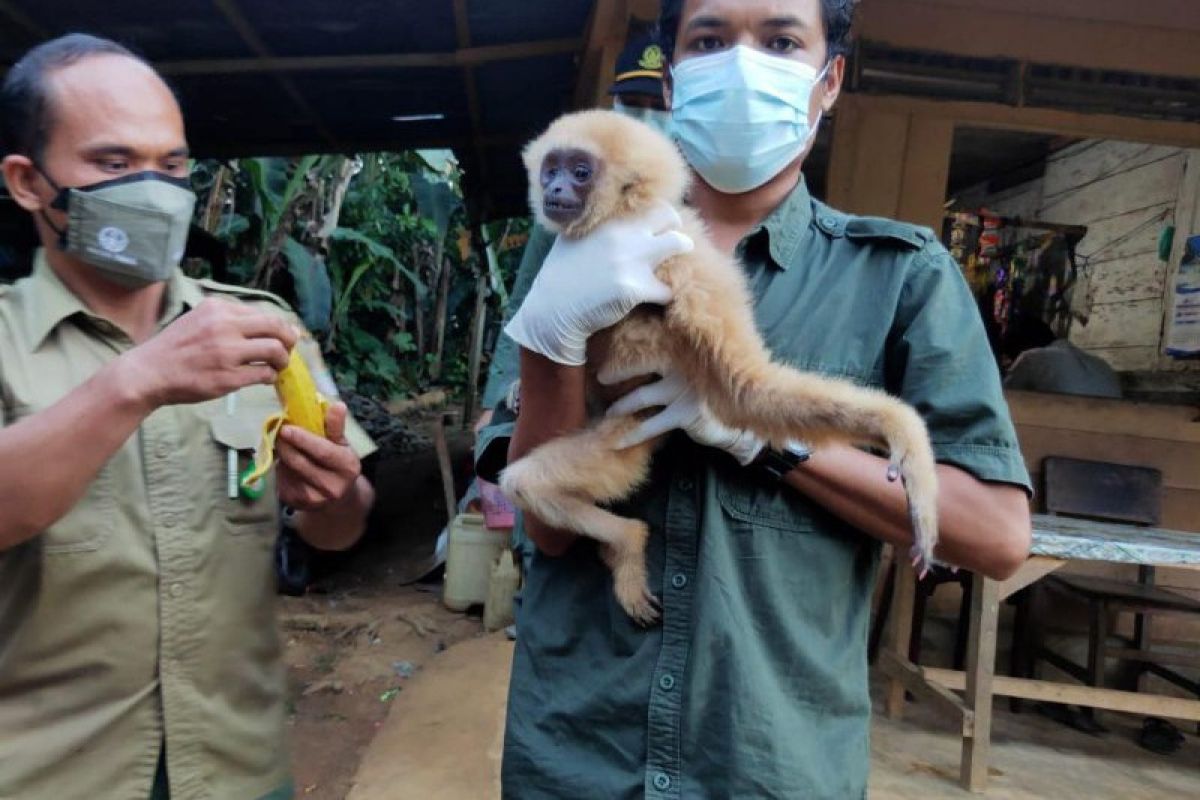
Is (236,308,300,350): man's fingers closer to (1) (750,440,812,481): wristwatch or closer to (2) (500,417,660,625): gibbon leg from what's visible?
(2) (500,417,660,625): gibbon leg

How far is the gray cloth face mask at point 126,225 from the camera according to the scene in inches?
64.8

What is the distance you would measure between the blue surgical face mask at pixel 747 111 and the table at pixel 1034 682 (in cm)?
303

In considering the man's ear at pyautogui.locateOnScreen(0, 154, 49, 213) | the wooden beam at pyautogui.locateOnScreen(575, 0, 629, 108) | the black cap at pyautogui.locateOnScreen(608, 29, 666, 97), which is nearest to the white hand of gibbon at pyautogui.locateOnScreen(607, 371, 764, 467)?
the man's ear at pyautogui.locateOnScreen(0, 154, 49, 213)

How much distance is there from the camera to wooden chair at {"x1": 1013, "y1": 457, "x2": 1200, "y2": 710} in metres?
5.19

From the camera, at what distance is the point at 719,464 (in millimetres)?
1501

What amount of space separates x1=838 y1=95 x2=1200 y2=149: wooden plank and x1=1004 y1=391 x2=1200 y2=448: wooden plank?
68.3 inches

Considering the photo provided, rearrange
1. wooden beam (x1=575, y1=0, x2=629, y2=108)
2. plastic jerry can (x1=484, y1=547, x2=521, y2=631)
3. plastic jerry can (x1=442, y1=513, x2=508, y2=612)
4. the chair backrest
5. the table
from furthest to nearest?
plastic jerry can (x1=442, y1=513, x2=508, y2=612)
plastic jerry can (x1=484, y1=547, x2=521, y2=631)
the chair backrest
wooden beam (x1=575, y1=0, x2=629, y2=108)
the table

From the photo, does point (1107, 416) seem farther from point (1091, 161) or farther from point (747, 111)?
point (747, 111)

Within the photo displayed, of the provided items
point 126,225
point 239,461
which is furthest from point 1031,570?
point 126,225

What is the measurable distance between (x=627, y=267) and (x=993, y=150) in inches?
298

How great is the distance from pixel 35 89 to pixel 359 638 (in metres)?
5.19

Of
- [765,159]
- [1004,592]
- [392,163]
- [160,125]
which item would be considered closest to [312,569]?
[1004,592]

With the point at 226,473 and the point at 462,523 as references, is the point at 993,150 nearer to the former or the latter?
the point at 462,523

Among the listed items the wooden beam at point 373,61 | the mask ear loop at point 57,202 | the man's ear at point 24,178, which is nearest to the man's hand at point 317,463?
the mask ear loop at point 57,202
